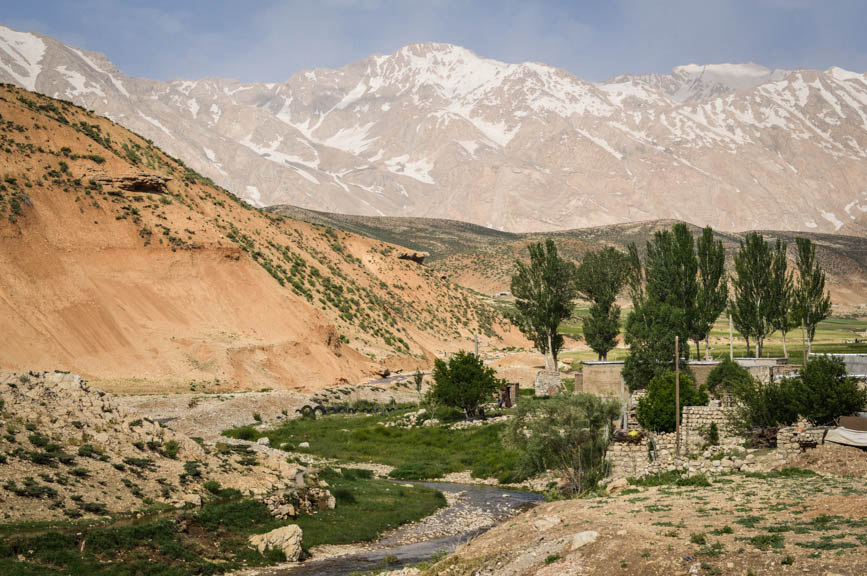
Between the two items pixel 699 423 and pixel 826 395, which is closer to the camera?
pixel 826 395

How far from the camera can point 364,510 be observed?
3142 centimetres

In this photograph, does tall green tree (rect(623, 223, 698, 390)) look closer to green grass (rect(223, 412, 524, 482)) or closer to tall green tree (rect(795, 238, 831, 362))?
green grass (rect(223, 412, 524, 482))

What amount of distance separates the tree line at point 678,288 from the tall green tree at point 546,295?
7cm

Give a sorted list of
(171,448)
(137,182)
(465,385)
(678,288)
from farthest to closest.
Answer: (137,182) < (678,288) < (465,385) < (171,448)

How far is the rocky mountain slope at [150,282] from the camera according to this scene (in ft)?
190

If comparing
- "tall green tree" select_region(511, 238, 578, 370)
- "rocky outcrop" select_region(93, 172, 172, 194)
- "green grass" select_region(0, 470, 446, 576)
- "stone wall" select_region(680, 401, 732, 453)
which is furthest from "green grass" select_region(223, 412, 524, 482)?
"rocky outcrop" select_region(93, 172, 172, 194)

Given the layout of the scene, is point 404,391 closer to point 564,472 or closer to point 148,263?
point 148,263

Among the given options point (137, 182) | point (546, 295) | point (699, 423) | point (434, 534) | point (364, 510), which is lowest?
point (434, 534)

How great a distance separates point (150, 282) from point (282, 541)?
46.0 m

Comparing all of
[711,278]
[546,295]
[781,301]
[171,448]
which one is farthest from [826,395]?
[781,301]

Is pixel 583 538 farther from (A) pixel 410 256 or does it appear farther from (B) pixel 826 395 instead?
(A) pixel 410 256

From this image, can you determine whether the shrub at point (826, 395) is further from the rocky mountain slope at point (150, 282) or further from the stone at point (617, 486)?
the rocky mountain slope at point (150, 282)

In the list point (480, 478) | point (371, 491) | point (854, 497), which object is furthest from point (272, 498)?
point (854, 497)

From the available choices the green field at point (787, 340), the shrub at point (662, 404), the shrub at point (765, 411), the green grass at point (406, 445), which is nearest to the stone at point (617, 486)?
the shrub at point (765, 411)
